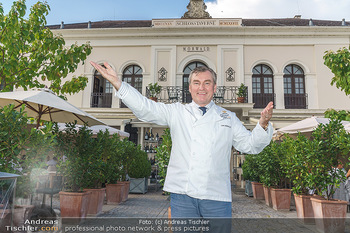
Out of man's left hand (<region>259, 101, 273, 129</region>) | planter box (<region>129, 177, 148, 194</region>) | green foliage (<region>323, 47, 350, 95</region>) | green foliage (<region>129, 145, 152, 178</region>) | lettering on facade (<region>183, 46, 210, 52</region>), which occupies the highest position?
lettering on facade (<region>183, 46, 210, 52</region>)

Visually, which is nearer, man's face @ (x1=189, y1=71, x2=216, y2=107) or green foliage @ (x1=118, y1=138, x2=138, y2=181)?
man's face @ (x1=189, y1=71, x2=216, y2=107)

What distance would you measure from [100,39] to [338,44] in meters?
14.4

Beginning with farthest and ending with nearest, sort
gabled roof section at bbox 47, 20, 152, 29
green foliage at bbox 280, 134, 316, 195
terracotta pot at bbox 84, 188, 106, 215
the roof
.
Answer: gabled roof section at bbox 47, 20, 152, 29 < the roof < terracotta pot at bbox 84, 188, 106, 215 < green foliage at bbox 280, 134, 316, 195

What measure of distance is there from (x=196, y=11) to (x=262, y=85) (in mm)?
6271

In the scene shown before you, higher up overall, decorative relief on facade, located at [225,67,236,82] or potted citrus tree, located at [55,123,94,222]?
decorative relief on facade, located at [225,67,236,82]

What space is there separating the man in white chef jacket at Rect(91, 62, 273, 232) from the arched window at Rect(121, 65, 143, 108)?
14253 millimetres

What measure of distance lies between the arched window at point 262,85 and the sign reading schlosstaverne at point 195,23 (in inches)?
120

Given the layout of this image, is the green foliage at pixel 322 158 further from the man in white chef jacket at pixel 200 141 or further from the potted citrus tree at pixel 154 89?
the potted citrus tree at pixel 154 89

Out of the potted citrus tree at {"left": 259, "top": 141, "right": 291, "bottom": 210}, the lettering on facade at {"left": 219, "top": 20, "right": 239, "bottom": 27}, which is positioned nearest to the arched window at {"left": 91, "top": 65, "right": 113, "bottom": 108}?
the lettering on facade at {"left": 219, "top": 20, "right": 239, "bottom": 27}

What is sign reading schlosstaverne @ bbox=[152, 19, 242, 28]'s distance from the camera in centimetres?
1582

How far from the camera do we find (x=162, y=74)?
1580 cm

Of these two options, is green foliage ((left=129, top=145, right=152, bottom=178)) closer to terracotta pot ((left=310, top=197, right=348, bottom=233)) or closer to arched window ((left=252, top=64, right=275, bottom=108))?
terracotta pot ((left=310, top=197, right=348, bottom=233))

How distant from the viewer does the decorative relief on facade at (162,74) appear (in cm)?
1576

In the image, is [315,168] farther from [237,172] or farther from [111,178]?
[237,172]
